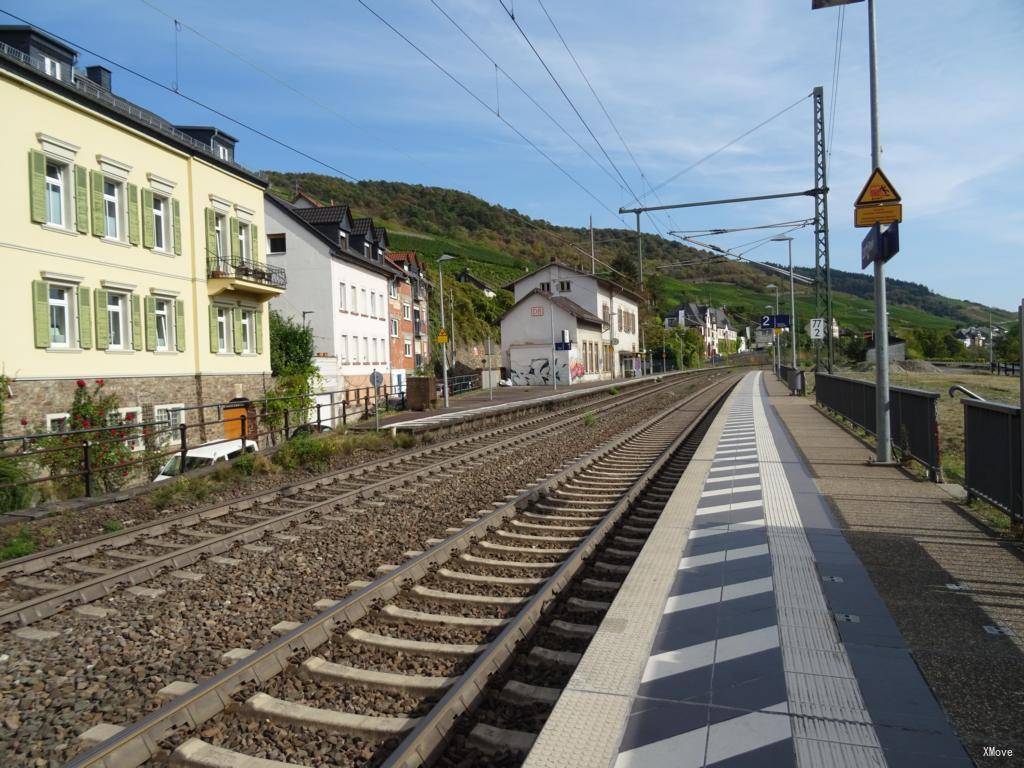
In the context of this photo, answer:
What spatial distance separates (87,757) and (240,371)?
25771mm

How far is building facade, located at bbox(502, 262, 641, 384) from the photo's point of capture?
61.1m

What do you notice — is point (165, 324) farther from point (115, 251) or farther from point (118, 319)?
point (115, 251)

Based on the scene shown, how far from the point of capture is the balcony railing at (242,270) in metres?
26.2

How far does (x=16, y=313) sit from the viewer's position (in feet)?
59.3

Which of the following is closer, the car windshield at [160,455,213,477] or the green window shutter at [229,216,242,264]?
the car windshield at [160,455,213,477]

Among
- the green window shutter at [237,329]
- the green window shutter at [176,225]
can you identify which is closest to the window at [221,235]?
the green window shutter at [237,329]

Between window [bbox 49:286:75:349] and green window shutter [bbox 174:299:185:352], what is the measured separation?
4.30 m

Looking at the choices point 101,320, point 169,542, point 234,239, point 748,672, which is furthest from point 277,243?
point 748,672

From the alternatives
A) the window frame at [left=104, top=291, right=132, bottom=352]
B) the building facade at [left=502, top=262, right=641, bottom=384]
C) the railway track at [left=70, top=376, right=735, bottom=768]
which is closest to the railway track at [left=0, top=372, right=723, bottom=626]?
the railway track at [left=70, top=376, right=735, bottom=768]

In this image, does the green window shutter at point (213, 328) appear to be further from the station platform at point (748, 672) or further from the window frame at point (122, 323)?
the station platform at point (748, 672)

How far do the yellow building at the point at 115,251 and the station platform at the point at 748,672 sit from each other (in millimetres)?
12420

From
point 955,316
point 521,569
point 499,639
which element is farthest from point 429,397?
point 955,316

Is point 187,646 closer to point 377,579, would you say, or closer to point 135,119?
point 377,579

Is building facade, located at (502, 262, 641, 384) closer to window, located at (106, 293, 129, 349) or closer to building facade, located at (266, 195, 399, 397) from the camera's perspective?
building facade, located at (266, 195, 399, 397)
